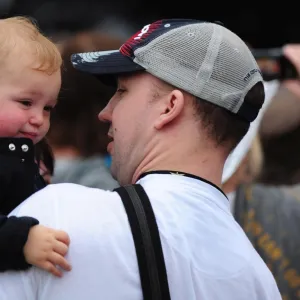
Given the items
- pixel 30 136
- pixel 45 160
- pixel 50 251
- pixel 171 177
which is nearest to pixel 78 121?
pixel 45 160

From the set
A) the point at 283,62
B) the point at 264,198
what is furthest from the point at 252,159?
the point at 283,62

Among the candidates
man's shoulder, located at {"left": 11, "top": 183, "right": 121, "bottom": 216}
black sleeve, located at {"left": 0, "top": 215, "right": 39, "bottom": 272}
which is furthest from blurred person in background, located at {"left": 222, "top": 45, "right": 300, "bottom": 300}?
black sleeve, located at {"left": 0, "top": 215, "right": 39, "bottom": 272}

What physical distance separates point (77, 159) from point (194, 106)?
58.5 inches

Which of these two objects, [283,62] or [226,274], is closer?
[226,274]

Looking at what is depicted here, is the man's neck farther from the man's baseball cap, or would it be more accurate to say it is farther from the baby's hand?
the baby's hand

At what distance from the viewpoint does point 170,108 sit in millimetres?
2598

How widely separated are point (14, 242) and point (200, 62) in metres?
0.72

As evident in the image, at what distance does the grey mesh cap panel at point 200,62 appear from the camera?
8.52 feet

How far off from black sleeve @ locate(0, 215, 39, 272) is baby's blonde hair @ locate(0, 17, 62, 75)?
55 cm

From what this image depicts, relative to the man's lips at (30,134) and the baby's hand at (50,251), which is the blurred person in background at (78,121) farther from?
the baby's hand at (50,251)

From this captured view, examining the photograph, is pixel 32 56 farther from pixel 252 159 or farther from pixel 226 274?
pixel 252 159

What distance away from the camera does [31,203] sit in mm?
2369

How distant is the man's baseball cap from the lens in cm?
260

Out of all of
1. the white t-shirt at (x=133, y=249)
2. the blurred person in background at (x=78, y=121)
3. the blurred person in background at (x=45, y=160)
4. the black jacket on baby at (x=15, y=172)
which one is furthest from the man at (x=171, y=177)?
the blurred person in background at (x=78, y=121)
